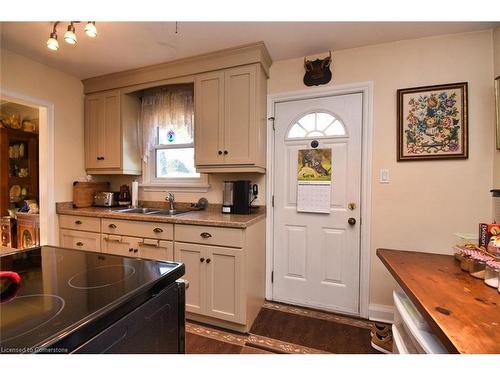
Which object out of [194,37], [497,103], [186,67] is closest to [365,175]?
[497,103]

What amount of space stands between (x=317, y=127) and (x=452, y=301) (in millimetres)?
1553

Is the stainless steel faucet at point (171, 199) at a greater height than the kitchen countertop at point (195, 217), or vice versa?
the stainless steel faucet at point (171, 199)

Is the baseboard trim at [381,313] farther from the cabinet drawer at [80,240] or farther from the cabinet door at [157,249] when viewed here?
the cabinet drawer at [80,240]

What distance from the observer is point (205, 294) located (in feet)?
5.98

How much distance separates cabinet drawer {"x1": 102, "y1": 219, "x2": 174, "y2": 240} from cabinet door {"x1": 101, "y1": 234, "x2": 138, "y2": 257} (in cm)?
4

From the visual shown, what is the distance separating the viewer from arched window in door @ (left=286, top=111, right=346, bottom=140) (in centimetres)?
202

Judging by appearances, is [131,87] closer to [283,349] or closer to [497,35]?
[283,349]

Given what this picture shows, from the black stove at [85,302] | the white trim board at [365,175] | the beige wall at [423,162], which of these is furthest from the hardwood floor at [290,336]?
the black stove at [85,302]

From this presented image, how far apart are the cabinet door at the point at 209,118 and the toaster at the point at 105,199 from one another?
1.20m

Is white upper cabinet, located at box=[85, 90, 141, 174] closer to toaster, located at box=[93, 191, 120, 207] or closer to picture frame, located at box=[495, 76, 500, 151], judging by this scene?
toaster, located at box=[93, 191, 120, 207]

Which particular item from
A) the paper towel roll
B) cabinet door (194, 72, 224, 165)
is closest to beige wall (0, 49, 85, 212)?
the paper towel roll

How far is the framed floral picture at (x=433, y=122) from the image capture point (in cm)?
171

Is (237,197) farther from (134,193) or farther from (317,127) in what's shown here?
(134,193)

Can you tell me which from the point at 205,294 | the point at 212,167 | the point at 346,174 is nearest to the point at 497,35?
the point at 346,174
